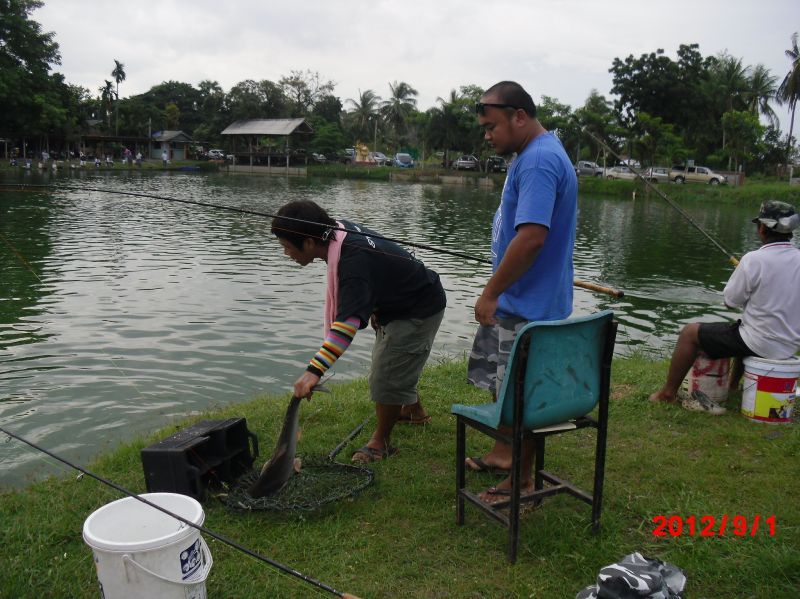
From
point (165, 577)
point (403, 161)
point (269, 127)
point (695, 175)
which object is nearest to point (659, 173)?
point (695, 175)

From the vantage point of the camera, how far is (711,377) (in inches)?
209

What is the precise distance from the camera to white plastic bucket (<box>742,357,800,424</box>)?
16.0 ft

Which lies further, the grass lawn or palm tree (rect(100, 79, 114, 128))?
palm tree (rect(100, 79, 114, 128))

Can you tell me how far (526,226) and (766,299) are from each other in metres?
2.53

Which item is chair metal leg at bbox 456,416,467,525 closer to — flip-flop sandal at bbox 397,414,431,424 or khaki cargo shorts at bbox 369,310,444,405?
khaki cargo shorts at bbox 369,310,444,405

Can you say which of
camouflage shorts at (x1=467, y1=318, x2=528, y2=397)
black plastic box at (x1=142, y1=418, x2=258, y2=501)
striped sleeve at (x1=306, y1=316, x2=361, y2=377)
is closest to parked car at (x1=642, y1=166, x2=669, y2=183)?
camouflage shorts at (x1=467, y1=318, x2=528, y2=397)

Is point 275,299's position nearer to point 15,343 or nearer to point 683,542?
point 15,343

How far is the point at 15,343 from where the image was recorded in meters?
9.27

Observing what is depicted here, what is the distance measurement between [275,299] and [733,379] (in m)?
8.57

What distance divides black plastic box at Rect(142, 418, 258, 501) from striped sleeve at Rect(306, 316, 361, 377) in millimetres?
900

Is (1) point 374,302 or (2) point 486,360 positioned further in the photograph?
(2) point 486,360

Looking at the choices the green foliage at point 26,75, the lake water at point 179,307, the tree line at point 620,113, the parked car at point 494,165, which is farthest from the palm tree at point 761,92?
the green foliage at point 26,75
